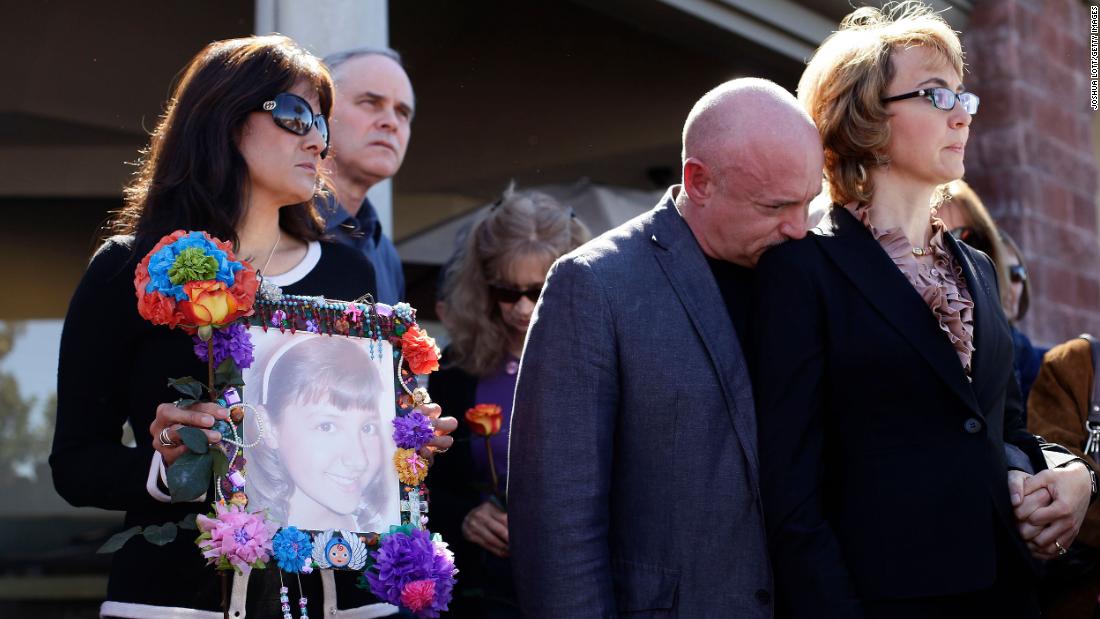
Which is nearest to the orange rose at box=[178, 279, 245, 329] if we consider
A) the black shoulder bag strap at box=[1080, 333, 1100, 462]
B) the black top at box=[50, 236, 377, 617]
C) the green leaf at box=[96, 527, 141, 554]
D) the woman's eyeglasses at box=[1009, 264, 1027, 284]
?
the black top at box=[50, 236, 377, 617]

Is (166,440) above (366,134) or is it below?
below

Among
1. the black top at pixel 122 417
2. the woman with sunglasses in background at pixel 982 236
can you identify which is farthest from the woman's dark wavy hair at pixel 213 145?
the woman with sunglasses in background at pixel 982 236

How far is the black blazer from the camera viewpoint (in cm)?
253

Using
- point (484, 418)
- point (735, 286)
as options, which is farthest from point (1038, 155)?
point (735, 286)

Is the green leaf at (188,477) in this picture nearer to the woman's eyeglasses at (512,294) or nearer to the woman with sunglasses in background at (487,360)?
the woman with sunglasses in background at (487,360)

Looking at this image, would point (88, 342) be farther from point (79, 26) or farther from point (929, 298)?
point (79, 26)

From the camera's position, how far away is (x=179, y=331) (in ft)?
8.53

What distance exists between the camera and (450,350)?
4191 mm

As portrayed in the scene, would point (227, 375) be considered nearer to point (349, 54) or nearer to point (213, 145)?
point (213, 145)

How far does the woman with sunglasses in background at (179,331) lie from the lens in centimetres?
245

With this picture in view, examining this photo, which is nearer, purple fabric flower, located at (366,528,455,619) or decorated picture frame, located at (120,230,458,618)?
decorated picture frame, located at (120,230,458,618)

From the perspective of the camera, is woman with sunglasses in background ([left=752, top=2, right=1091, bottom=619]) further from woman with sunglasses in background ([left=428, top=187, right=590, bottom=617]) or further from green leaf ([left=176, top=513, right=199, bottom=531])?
woman with sunglasses in background ([left=428, top=187, right=590, bottom=617])

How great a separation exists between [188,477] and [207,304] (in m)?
0.31

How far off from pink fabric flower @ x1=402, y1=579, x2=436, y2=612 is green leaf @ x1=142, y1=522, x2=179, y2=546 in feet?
1.48
